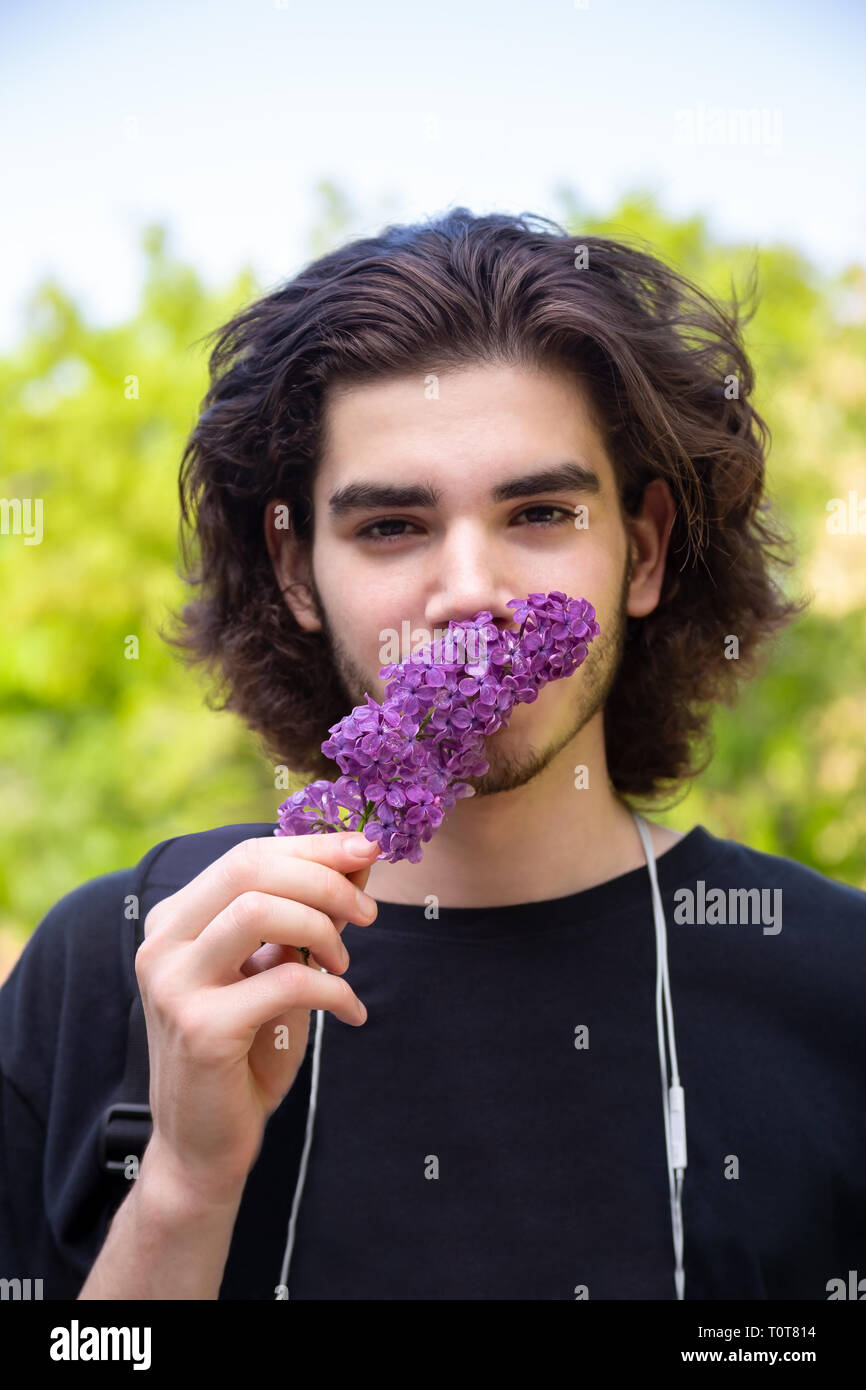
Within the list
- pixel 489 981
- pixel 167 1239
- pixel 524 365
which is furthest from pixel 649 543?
pixel 167 1239

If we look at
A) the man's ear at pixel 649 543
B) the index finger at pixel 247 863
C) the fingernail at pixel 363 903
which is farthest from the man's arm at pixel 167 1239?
the man's ear at pixel 649 543

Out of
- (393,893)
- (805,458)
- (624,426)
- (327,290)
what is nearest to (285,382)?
(327,290)

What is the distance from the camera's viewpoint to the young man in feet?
7.84

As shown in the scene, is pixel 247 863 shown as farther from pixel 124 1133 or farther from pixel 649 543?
pixel 649 543

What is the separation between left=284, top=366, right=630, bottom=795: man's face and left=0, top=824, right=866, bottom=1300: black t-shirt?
0.48 meters

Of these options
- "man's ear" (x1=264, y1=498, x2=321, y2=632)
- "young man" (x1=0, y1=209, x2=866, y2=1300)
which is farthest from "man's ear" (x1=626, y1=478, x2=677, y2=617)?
"man's ear" (x1=264, y1=498, x2=321, y2=632)

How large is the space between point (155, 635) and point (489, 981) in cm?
778

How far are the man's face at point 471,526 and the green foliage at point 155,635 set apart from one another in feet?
22.4

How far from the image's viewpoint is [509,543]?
8.32 feet

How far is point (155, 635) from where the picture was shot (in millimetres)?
9922

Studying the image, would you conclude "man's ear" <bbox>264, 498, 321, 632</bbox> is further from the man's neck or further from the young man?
the man's neck

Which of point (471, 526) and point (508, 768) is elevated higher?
point (471, 526)

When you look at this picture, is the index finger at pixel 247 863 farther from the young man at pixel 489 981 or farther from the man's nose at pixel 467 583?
the man's nose at pixel 467 583
